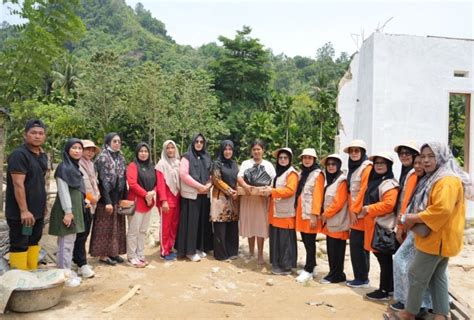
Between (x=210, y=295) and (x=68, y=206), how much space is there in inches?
67.6

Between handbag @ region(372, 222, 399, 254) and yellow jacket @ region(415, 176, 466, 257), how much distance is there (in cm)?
84

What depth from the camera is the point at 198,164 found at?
17.9 feet

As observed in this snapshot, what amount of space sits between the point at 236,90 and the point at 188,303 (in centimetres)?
2694

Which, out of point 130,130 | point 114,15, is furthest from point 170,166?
point 114,15

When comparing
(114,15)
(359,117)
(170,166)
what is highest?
(114,15)

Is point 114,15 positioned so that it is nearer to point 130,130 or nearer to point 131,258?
point 130,130

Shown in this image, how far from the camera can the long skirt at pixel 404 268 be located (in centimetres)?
365

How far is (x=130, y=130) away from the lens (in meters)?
25.2

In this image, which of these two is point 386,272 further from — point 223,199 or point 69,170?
point 69,170

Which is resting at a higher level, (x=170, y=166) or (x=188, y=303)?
(x=170, y=166)

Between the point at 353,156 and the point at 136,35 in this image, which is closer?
the point at 353,156

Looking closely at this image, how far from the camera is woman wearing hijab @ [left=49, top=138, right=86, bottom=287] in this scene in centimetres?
422

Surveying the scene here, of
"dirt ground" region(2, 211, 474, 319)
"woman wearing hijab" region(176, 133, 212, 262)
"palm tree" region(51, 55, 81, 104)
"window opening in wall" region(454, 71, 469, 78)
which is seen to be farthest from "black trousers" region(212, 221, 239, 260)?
"palm tree" region(51, 55, 81, 104)

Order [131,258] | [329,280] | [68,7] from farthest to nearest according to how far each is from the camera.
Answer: [68,7] → [131,258] → [329,280]
